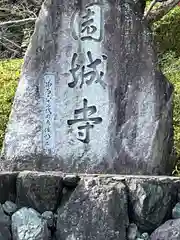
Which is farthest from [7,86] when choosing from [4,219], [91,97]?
[4,219]

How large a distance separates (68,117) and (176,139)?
6.91 feet

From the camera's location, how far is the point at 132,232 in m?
2.93

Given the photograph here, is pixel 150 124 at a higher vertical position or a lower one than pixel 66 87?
lower

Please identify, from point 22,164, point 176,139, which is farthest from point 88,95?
point 176,139

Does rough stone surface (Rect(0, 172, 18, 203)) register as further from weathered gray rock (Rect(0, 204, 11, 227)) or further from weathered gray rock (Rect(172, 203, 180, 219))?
weathered gray rock (Rect(172, 203, 180, 219))

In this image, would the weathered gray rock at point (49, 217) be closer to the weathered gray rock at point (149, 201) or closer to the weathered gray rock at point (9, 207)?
the weathered gray rock at point (9, 207)

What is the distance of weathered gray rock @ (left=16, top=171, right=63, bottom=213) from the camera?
3.03 m

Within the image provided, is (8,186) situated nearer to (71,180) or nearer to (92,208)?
(71,180)

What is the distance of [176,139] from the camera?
5379 millimetres

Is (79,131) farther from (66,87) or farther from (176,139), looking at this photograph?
(176,139)

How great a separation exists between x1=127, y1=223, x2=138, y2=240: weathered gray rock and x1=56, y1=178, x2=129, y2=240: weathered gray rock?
0.11ft

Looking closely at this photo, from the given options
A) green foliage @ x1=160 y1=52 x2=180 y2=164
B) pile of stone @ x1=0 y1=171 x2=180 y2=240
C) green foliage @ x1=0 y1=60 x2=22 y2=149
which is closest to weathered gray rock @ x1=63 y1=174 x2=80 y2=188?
pile of stone @ x1=0 y1=171 x2=180 y2=240

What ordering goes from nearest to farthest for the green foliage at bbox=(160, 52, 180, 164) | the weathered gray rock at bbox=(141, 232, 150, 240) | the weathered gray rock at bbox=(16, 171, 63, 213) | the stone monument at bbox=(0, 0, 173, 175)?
1. the weathered gray rock at bbox=(141, 232, 150, 240)
2. the weathered gray rock at bbox=(16, 171, 63, 213)
3. the stone monument at bbox=(0, 0, 173, 175)
4. the green foliage at bbox=(160, 52, 180, 164)

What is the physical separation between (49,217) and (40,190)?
0.52 ft
